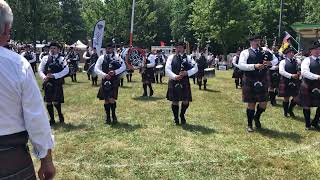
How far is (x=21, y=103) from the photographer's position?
2756 millimetres

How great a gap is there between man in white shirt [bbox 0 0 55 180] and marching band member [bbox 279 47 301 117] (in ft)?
27.2

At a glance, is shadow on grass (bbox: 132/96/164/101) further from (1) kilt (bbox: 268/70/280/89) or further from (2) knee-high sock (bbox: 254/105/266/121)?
(2) knee-high sock (bbox: 254/105/266/121)

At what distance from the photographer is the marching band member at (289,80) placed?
34.5 ft

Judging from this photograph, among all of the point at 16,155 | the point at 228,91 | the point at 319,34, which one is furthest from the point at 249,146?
the point at 319,34

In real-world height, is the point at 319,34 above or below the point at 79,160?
above

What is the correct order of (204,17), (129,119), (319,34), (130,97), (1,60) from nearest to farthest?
(1,60) < (129,119) < (130,97) < (319,34) < (204,17)

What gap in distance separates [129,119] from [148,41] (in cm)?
4511

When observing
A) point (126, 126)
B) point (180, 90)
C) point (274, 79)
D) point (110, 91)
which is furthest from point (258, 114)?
point (274, 79)

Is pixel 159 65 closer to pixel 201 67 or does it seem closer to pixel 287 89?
pixel 201 67

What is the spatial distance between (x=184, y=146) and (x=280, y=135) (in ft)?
6.64

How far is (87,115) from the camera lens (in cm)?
1115

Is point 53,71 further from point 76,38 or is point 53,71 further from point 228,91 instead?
point 76,38

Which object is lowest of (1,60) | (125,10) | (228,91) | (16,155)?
(228,91)

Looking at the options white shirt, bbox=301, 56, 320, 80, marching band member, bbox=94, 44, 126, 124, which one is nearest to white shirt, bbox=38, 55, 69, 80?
marching band member, bbox=94, 44, 126, 124
